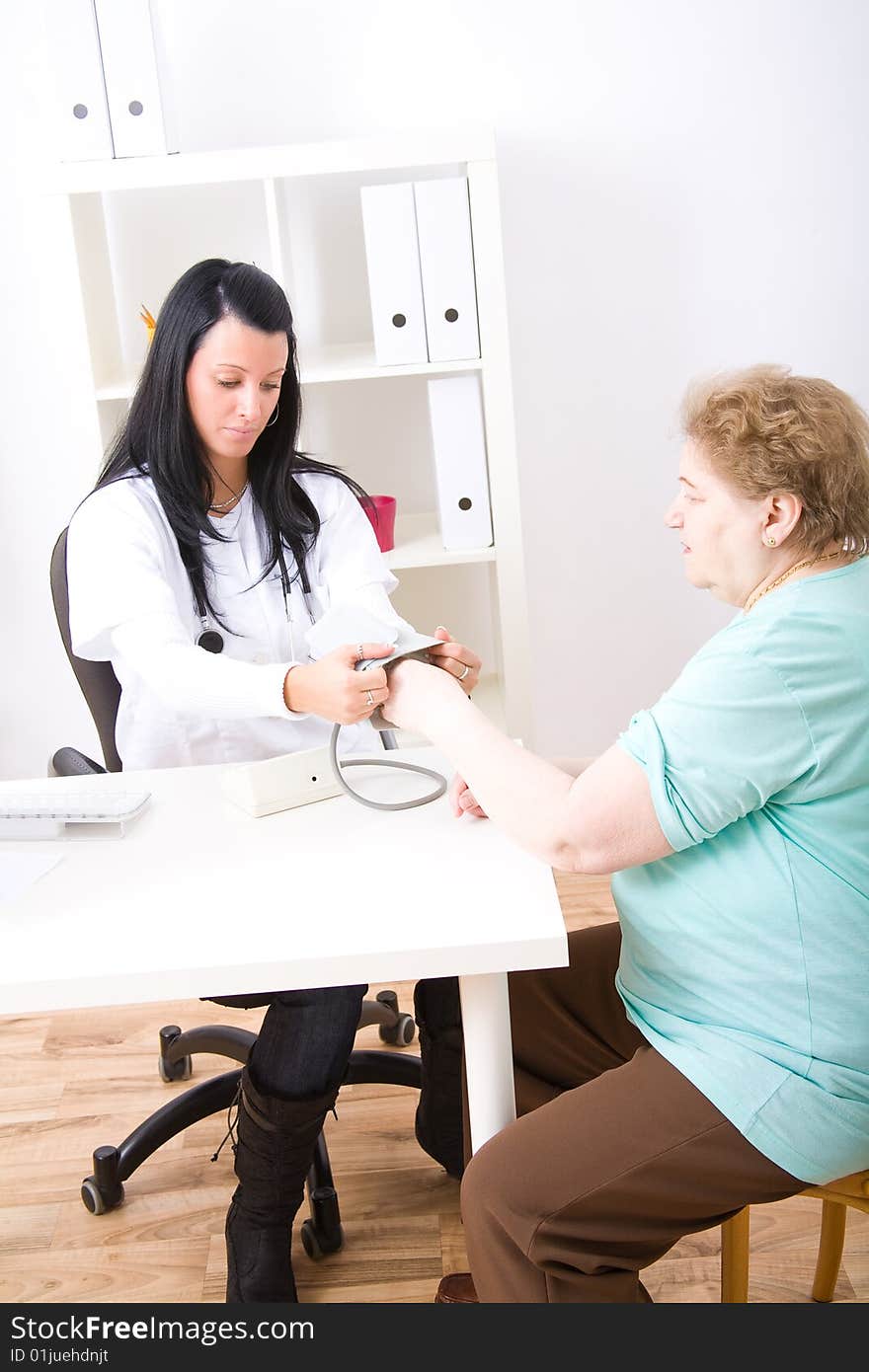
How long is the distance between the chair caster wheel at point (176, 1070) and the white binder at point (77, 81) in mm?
1670

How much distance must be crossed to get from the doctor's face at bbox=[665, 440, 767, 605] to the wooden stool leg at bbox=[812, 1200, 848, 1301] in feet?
2.54

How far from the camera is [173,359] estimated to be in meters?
1.81

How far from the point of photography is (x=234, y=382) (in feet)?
5.96

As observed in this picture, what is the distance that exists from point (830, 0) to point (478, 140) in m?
0.97

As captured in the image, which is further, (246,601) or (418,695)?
(246,601)

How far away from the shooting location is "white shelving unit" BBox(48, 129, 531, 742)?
246 centimetres

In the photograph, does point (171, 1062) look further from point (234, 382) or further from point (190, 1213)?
point (234, 382)

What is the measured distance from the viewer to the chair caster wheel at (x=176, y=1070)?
2250 mm

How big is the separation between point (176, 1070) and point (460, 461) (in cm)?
127

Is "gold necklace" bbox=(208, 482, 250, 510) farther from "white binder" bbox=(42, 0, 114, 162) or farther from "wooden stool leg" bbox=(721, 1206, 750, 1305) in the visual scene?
"wooden stool leg" bbox=(721, 1206, 750, 1305)

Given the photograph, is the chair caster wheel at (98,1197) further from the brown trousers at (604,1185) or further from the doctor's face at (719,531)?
the doctor's face at (719,531)

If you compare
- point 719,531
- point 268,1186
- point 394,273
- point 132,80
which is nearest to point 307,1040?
point 268,1186

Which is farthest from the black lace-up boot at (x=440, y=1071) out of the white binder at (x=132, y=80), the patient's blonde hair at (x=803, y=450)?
the white binder at (x=132, y=80)

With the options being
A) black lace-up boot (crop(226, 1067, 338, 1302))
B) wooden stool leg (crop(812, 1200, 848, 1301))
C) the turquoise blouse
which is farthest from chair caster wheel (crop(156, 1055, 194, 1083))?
the turquoise blouse
